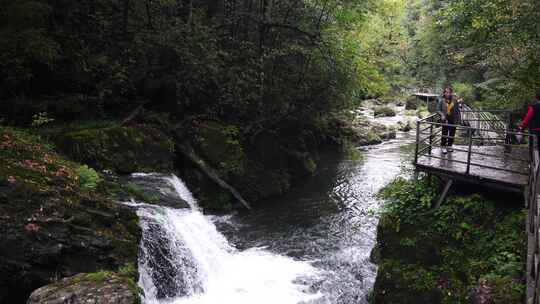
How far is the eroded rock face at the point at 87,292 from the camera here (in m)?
6.37

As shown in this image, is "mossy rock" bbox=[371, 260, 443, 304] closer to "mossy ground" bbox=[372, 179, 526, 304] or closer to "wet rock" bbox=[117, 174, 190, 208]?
"mossy ground" bbox=[372, 179, 526, 304]

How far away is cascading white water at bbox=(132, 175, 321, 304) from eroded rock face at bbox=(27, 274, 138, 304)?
2.26 m

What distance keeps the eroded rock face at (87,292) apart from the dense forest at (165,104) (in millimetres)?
38

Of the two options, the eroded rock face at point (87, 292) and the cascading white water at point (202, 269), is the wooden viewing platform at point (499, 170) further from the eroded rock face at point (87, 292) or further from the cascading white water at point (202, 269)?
the eroded rock face at point (87, 292)

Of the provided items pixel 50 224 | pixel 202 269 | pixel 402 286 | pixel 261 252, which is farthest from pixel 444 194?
pixel 50 224

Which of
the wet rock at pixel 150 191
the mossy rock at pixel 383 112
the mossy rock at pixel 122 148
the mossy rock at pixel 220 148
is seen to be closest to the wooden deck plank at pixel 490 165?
the wet rock at pixel 150 191

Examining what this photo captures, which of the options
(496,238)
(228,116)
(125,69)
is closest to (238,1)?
(228,116)

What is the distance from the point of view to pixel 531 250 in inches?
281

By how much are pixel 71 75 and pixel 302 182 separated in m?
10.5

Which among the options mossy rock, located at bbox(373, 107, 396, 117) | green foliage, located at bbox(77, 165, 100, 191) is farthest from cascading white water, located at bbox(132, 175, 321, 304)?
mossy rock, located at bbox(373, 107, 396, 117)

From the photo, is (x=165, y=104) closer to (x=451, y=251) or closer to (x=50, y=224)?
(x=50, y=224)

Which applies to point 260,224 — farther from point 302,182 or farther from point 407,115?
point 407,115

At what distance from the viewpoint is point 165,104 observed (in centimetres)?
1731

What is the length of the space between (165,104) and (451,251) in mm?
12017
